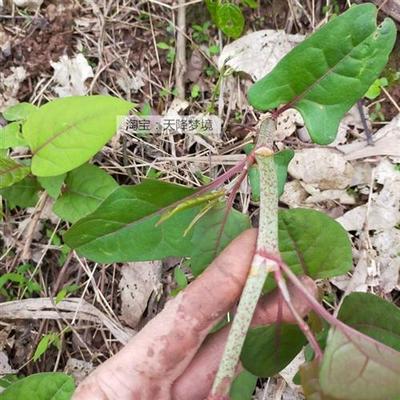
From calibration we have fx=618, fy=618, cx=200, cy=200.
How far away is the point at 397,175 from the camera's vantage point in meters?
1.81

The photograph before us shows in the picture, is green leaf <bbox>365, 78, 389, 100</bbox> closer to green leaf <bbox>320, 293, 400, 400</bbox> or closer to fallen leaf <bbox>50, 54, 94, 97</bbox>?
fallen leaf <bbox>50, 54, 94, 97</bbox>

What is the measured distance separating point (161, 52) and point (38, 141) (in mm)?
569

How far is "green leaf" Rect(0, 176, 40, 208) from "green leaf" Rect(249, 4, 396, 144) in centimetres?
82

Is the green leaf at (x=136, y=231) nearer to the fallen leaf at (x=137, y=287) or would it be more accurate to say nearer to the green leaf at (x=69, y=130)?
the green leaf at (x=69, y=130)

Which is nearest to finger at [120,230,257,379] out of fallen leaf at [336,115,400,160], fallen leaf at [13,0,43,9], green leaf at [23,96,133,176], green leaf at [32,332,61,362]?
green leaf at [23,96,133,176]

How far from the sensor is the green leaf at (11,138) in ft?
5.84

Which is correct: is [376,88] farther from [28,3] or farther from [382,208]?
[28,3]

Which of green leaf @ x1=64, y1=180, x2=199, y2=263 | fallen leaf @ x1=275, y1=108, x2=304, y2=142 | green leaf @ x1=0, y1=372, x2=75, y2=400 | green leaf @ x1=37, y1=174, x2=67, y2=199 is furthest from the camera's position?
fallen leaf @ x1=275, y1=108, x2=304, y2=142

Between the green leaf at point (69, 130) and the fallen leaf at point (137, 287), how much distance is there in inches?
17.0

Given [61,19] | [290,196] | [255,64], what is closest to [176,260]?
[290,196]

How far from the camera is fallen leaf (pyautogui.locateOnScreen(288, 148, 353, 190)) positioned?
1827mm

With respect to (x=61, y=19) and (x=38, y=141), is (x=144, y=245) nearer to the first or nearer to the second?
(x=38, y=141)

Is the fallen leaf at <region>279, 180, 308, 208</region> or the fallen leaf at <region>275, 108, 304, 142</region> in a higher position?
the fallen leaf at <region>275, 108, 304, 142</region>

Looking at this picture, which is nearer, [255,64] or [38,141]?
[38,141]
